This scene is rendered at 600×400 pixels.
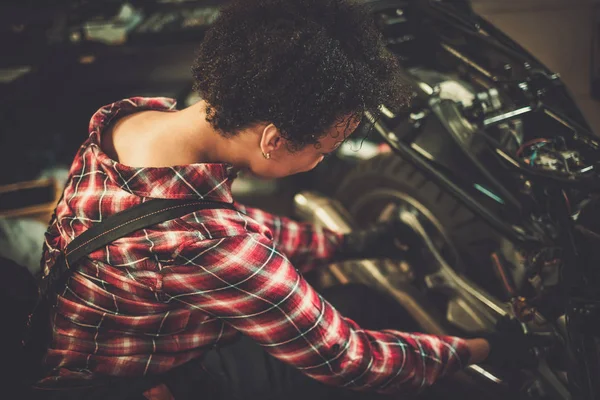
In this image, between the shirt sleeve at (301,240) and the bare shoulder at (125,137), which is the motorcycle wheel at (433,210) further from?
the bare shoulder at (125,137)

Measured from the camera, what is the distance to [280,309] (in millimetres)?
961

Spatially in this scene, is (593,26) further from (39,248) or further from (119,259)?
(39,248)

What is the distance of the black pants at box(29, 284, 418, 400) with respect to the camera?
3.52ft

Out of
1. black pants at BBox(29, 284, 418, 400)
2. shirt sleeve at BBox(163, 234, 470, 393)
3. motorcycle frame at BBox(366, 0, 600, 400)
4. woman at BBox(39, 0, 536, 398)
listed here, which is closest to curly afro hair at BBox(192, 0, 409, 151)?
woman at BBox(39, 0, 536, 398)

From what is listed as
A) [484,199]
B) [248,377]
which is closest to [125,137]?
[248,377]

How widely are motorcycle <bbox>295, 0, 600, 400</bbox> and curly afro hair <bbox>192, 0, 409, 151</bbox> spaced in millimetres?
145

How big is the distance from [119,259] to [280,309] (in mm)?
332

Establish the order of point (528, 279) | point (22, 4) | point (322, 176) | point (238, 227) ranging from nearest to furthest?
point (238, 227) < point (528, 279) < point (22, 4) < point (322, 176)

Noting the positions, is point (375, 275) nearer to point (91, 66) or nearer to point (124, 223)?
point (124, 223)

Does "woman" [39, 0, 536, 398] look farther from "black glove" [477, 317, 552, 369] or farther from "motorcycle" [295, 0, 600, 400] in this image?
"motorcycle" [295, 0, 600, 400]

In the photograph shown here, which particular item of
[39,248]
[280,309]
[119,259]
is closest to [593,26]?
[280,309]

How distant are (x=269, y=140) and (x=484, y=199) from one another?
2.60 ft

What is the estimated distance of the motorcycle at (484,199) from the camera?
1.25 meters

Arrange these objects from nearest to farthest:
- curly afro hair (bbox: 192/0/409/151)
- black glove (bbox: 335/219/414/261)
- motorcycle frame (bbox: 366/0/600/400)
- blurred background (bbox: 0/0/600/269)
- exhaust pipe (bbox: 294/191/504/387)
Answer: curly afro hair (bbox: 192/0/409/151), motorcycle frame (bbox: 366/0/600/400), exhaust pipe (bbox: 294/191/504/387), black glove (bbox: 335/219/414/261), blurred background (bbox: 0/0/600/269)
